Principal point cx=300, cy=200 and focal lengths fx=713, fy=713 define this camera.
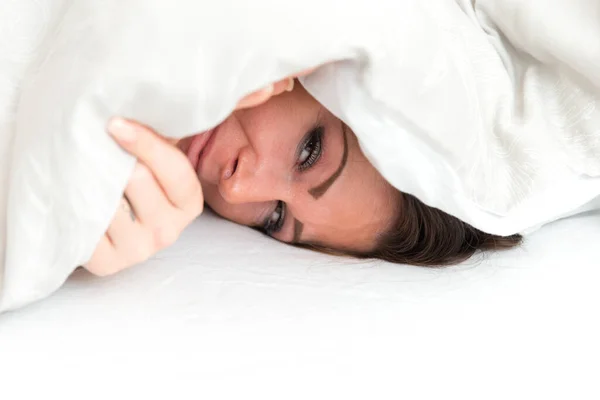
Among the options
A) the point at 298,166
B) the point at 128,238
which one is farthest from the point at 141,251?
the point at 298,166

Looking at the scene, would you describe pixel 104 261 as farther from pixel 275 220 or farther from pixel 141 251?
pixel 275 220

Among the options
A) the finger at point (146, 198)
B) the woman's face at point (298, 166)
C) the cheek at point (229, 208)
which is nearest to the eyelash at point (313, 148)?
the woman's face at point (298, 166)

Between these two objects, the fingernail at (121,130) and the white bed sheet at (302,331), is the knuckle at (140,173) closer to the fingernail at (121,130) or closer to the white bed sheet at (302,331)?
the fingernail at (121,130)

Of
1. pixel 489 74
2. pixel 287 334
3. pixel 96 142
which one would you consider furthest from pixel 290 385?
pixel 489 74

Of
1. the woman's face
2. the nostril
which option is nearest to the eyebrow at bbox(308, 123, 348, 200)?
the woman's face

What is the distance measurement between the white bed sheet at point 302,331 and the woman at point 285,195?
63mm

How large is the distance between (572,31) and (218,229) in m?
0.58

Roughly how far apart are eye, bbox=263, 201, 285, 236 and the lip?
0.14 meters

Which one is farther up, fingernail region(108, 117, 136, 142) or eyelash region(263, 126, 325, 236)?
fingernail region(108, 117, 136, 142)

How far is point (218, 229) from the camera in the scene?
3.27ft

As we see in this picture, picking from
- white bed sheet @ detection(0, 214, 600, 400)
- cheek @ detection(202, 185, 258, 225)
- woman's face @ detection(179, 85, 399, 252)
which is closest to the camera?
white bed sheet @ detection(0, 214, 600, 400)

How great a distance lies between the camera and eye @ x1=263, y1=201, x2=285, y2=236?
1.04 m

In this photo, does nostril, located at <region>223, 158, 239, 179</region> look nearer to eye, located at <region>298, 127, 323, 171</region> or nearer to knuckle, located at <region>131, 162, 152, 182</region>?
eye, located at <region>298, 127, 323, 171</region>

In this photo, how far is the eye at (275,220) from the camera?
40.9 inches
